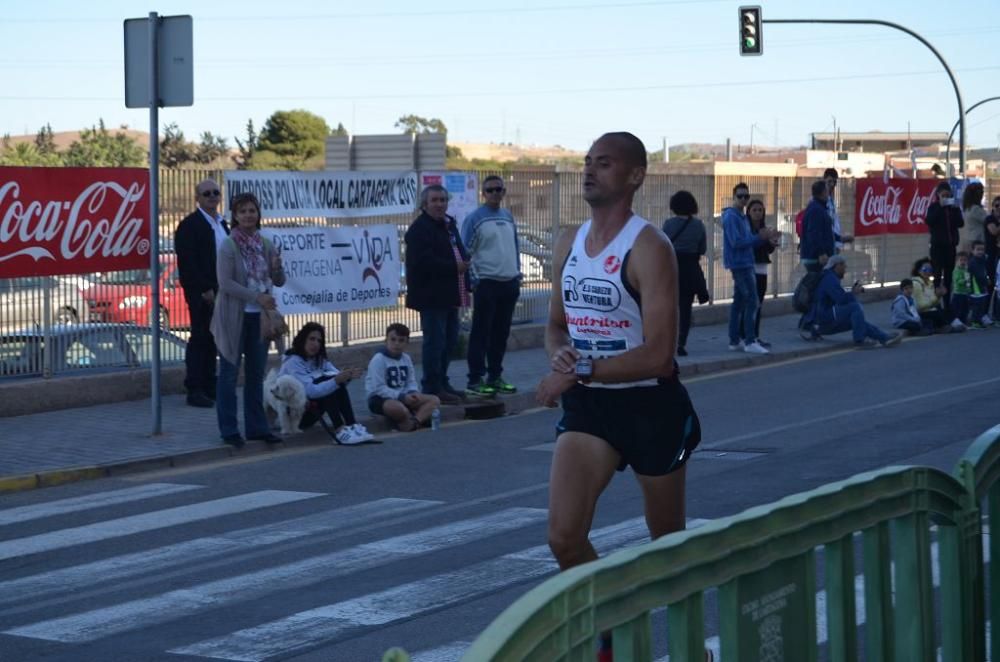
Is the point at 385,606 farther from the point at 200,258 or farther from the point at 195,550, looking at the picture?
the point at 200,258

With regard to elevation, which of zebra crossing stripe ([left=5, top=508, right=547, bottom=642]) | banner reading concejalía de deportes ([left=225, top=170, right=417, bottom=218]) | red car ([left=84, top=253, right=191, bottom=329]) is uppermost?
banner reading concejalía de deportes ([left=225, top=170, right=417, bottom=218])

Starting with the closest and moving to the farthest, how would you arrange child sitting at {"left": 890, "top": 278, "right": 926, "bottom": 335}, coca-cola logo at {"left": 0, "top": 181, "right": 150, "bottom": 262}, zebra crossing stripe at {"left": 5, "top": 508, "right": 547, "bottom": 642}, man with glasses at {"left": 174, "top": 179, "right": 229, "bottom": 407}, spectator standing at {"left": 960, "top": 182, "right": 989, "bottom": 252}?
zebra crossing stripe at {"left": 5, "top": 508, "right": 547, "bottom": 642}, coca-cola logo at {"left": 0, "top": 181, "right": 150, "bottom": 262}, man with glasses at {"left": 174, "top": 179, "right": 229, "bottom": 407}, child sitting at {"left": 890, "top": 278, "right": 926, "bottom": 335}, spectator standing at {"left": 960, "top": 182, "right": 989, "bottom": 252}

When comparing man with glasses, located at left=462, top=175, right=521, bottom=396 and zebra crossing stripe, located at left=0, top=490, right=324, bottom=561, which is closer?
zebra crossing stripe, located at left=0, top=490, right=324, bottom=561

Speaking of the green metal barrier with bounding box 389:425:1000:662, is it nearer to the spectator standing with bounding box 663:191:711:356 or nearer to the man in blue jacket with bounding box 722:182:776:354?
the spectator standing with bounding box 663:191:711:356

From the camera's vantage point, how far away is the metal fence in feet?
45.0

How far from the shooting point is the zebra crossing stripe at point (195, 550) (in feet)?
24.6

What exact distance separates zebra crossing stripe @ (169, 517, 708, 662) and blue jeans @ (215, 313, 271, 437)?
448 centimetres

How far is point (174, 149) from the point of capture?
72.2 m

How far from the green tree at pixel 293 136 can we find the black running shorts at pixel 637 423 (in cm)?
7440

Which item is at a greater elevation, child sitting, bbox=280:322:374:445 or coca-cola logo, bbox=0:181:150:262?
coca-cola logo, bbox=0:181:150:262

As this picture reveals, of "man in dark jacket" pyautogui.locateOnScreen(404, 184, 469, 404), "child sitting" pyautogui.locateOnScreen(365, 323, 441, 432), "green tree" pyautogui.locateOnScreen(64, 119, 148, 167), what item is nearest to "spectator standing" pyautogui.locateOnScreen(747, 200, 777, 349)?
"man in dark jacket" pyautogui.locateOnScreen(404, 184, 469, 404)

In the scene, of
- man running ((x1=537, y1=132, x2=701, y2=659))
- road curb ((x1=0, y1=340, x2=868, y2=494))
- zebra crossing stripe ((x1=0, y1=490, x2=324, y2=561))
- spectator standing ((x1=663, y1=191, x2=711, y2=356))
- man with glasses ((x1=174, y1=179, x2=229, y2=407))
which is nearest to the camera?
man running ((x1=537, y1=132, x2=701, y2=659))

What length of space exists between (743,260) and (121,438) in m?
8.75

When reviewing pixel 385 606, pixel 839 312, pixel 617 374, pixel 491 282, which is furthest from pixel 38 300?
pixel 839 312
